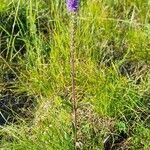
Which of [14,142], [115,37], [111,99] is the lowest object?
[14,142]

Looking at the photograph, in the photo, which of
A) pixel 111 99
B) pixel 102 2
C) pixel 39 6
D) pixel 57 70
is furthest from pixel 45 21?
pixel 111 99

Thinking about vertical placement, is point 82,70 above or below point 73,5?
below

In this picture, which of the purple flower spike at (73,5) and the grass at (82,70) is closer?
the purple flower spike at (73,5)

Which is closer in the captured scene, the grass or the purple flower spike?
the purple flower spike

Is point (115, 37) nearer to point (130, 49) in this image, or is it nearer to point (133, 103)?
point (130, 49)

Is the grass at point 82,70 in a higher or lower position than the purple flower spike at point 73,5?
lower

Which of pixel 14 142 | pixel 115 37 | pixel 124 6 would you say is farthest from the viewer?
pixel 124 6

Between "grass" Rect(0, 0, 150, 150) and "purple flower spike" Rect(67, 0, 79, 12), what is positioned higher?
"purple flower spike" Rect(67, 0, 79, 12)

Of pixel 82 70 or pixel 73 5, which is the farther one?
pixel 82 70
